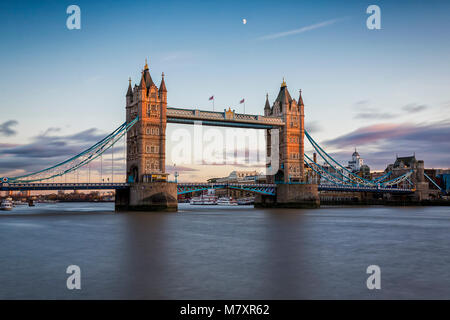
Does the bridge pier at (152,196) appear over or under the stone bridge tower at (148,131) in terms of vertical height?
under

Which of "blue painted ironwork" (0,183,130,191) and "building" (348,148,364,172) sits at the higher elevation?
"building" (348,148,364,172)

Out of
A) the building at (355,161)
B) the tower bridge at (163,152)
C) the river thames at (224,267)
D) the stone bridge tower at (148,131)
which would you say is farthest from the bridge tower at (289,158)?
the building at (355,161)

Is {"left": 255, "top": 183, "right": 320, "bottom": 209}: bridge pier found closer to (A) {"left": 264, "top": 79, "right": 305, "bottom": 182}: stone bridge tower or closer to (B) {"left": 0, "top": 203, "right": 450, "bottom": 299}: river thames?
(A) {"left": 264, "top": 79, "right": 305, "bottom": 182}: stone bridge tower

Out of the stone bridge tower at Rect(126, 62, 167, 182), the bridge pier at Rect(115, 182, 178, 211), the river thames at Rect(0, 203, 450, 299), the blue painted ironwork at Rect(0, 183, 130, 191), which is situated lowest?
the river thames at Rect(0, 203, 450, 299)

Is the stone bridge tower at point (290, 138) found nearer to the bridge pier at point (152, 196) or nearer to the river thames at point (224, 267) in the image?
the bridge pier at point (152, 196)

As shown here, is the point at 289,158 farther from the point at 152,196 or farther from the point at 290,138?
the point at 152,196

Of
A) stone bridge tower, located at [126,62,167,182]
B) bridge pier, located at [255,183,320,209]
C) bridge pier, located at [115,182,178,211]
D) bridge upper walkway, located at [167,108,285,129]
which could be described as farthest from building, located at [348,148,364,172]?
bridge pier, located at [115,182,178,211]
